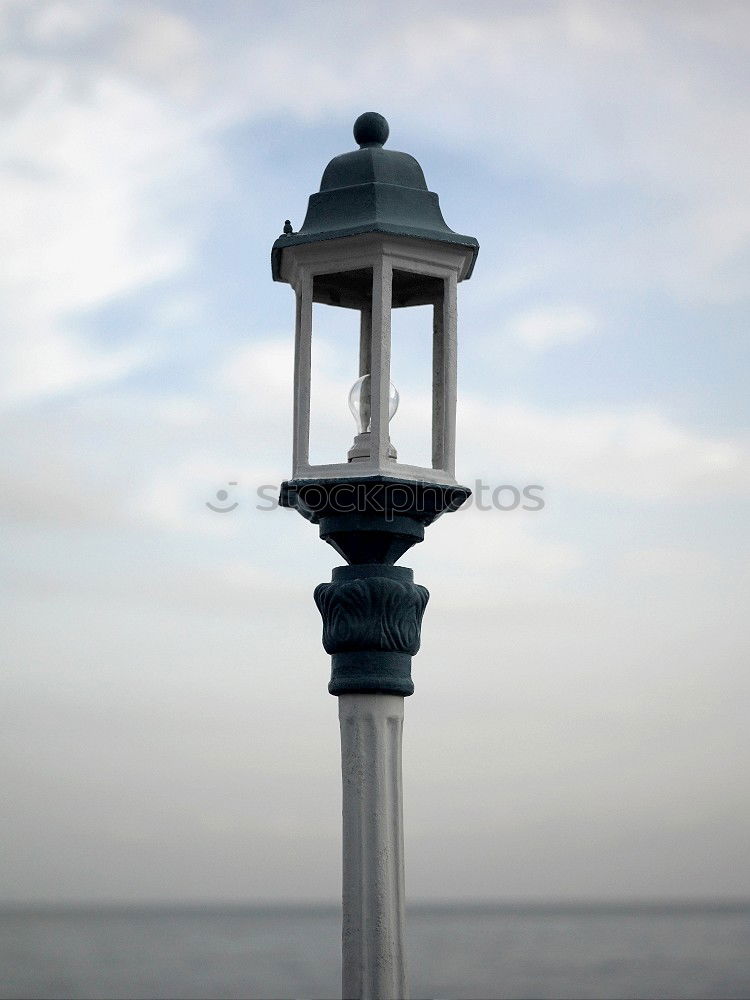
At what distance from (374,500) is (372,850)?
1912mm

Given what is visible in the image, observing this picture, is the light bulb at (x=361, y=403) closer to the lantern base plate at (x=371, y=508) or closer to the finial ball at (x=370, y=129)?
the lantern base plate at (x=371, y=508)

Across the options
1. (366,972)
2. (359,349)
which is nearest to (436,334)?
(359,349)

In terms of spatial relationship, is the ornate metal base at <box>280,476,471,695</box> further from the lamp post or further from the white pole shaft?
the white pole shaft

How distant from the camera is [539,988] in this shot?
180 ft

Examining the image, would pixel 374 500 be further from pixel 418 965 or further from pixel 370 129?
pixel 418 965

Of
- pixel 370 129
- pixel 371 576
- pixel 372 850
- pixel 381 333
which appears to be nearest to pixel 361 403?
pixel 381 333

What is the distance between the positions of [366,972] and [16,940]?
100217 millimetres

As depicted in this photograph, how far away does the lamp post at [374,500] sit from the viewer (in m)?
8.47

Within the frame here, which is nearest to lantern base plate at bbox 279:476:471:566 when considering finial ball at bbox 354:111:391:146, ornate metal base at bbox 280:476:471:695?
ornate metal base at bbox 280:476:471:695

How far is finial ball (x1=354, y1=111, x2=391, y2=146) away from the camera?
943 cm

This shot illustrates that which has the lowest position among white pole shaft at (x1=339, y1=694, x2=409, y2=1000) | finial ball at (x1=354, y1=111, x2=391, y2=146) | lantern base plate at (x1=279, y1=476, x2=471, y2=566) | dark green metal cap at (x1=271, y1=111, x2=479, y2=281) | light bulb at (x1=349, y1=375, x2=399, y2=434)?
white pole shaft at (x1=339, y1=694, x2=409, y2=1000)

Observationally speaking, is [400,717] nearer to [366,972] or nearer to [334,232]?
[366,972]

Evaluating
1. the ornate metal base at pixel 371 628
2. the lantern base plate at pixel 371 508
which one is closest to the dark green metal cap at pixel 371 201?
the lantern base plate at pixel 371 508

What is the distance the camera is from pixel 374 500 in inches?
346
